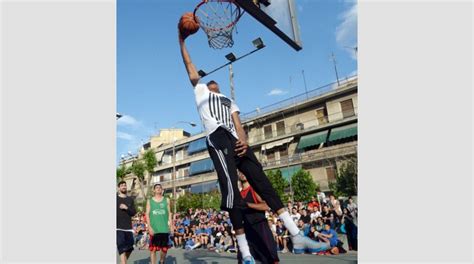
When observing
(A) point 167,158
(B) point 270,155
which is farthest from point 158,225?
(A) point 167,158

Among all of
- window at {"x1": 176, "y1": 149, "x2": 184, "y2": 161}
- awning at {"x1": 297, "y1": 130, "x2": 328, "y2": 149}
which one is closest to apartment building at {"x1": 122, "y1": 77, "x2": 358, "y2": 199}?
awning at {"x1": 297, "y1": 130, "x2": 328, "y2": 149}

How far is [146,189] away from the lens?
61812 mm

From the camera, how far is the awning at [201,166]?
46.9 meters

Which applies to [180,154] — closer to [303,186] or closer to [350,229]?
[303,186]

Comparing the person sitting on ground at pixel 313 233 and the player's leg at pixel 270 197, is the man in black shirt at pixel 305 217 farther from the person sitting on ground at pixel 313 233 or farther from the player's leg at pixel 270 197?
the player's leg at pixel 270 197

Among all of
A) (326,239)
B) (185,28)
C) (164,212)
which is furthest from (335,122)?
(185,28)

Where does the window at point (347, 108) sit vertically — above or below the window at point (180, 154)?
above

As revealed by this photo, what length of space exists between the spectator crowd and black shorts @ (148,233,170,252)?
13.3ft

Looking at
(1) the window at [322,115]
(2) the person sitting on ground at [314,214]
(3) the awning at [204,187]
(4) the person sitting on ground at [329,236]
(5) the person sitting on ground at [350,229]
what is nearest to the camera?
(4) the person sitting on ground at [329,236]

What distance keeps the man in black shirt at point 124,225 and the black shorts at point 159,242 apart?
36 centimetres

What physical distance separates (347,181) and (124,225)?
23.8m

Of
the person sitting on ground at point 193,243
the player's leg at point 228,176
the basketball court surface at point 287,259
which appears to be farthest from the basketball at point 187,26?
the person sitting on ground at point 193,243
